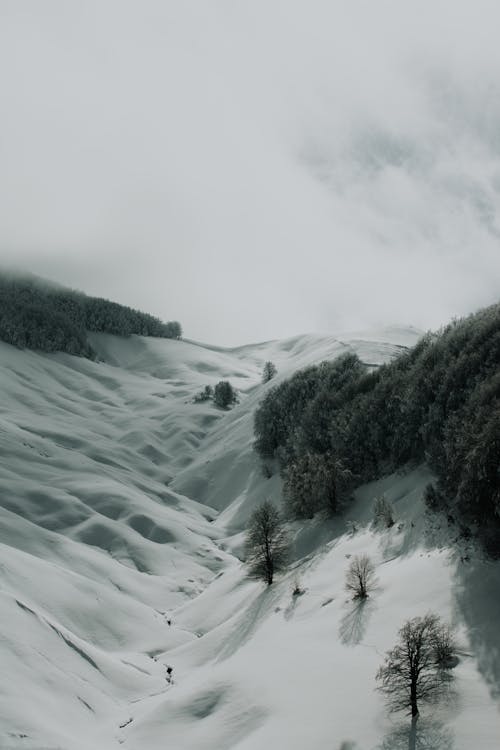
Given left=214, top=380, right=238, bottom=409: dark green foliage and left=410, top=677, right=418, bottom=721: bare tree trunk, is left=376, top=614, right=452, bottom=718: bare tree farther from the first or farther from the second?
left=214, top=380, right=238, bottom=409: dark green foliage

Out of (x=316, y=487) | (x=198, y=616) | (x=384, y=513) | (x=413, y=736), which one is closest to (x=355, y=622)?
(x=413, y=736)

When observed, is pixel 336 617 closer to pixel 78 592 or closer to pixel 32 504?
pixel 78 592

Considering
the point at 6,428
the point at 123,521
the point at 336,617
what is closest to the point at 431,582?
the point at 336,617

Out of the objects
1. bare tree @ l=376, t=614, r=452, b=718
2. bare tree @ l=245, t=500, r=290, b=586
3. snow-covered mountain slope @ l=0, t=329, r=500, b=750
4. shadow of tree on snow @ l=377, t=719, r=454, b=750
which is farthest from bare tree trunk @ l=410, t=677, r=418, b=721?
bare tree @ l=245, t=500, r=290, b=586

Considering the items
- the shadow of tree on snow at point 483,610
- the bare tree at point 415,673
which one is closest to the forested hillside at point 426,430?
the shadow of tree on snow at point 483,610

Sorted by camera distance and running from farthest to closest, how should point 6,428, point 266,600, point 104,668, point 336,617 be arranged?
point 6,428, point 266,600, point 104,668, point 336,617

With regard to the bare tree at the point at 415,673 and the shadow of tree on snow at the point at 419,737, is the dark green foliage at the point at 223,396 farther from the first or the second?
the shadow of tree on snow at the point at 419,737

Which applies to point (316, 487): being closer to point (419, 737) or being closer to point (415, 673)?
point (415, 673)
